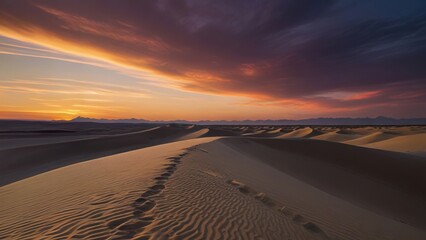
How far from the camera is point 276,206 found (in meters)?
6.65

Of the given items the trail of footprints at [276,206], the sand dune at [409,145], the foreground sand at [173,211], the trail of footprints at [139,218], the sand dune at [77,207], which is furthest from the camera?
the sand dune at [409,145]

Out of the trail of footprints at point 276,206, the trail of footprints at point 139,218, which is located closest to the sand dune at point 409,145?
the trail of footprints at point 276,206

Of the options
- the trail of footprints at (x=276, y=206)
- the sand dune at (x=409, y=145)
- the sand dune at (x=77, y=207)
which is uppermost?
the sand dune at (x=77, y=207)

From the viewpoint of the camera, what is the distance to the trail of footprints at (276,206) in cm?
566

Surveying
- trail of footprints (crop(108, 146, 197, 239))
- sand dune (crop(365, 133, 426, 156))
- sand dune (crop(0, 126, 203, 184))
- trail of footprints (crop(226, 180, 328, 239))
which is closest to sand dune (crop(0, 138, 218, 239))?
trail of footprints (crop(108, 146, 197, 239))

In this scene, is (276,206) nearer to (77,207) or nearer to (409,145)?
(77,207)

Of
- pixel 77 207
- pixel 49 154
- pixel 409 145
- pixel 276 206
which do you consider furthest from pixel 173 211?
pixel 409 145

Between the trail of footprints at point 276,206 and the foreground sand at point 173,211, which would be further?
the trail of footprints at point 276,206

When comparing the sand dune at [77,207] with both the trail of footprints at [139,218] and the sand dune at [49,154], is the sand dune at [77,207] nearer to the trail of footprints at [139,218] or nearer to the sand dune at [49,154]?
the trail of footprints at [139,218]

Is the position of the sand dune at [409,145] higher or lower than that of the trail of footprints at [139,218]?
lower

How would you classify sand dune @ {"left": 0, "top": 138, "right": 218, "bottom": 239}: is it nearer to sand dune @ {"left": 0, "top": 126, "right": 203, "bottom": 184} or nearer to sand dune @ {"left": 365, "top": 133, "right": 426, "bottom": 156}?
sand dune @ {"left": 0, "top": 126, "right": 203, "bottom": 184}

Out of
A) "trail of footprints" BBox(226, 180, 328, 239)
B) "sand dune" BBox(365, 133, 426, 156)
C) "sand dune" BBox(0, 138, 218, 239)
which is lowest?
"sand dune" BBox(365, 133, 426, 156)

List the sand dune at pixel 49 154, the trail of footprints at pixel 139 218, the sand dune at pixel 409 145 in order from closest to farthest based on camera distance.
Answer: the trail of footprints at pixel 139 218 < the sand dune at pixel 49 154 < the sand dune at pixel 409 145

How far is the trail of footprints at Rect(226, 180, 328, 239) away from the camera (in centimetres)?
566
